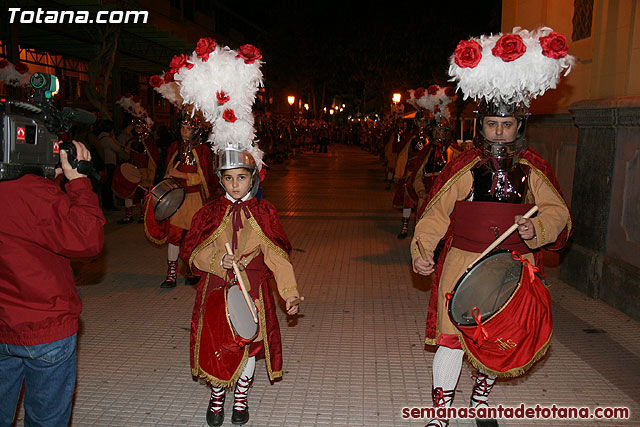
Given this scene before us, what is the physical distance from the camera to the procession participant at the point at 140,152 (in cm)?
981

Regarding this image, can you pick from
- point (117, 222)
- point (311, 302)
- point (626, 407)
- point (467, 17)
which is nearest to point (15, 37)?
point (117, 222)

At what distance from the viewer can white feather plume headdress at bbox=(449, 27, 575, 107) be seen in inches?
124

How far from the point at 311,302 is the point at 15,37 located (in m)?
8.51

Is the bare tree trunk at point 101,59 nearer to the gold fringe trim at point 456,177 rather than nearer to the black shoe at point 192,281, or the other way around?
the black shoe at point 192,281

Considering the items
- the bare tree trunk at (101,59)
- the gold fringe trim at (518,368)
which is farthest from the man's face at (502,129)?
the bare tree trunk at (101,59)

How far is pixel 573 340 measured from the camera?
202 inches

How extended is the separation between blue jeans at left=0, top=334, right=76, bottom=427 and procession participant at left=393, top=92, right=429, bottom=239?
23.3 ft

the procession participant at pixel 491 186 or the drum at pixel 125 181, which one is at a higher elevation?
the procession participant at pixel 491 186

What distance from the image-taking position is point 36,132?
2.37 meters

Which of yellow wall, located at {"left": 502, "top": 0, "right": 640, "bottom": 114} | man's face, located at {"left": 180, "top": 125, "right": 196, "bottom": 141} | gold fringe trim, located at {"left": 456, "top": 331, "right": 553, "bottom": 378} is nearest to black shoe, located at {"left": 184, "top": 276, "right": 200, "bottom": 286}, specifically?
man's face, located at {"left": 180, "top": 125, "right": 196, "bottom": 141}

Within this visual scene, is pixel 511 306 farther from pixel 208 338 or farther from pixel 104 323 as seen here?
pixel 104 323

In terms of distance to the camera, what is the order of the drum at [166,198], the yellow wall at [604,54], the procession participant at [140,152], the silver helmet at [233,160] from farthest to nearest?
the procession participant at [140,152], the yellow wall at [604,54], the drum at [166,198], the silver helmet at [233,160]

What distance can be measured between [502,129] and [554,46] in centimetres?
54

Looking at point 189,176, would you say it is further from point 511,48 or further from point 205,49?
point 511,48
